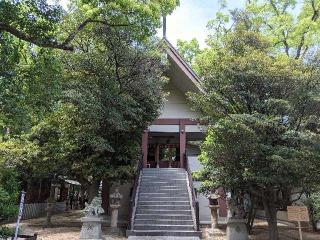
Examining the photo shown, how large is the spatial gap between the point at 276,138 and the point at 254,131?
2.95ft

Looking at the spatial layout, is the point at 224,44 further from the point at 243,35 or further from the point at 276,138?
the point at 276,138

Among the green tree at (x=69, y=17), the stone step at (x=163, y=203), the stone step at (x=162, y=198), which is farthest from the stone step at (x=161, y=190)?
the green tree at (x=69, y=17)

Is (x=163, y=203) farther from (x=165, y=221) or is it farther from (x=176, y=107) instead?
(x=176, y=107)

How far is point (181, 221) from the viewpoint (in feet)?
43.7

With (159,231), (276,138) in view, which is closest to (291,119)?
(276,138)

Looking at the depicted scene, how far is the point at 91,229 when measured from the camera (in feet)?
38.1

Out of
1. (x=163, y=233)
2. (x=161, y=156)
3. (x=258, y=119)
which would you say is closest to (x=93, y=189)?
(x=163, y=233)

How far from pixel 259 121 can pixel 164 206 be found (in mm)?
6329

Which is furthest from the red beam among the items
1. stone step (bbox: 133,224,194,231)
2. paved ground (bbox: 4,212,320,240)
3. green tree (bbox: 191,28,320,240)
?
stone step (bbox: 133,224,194,231)

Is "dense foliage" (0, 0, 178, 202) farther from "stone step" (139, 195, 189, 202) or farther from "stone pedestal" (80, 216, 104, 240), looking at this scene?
"stone pedestal" (80, 216, 104, 240)

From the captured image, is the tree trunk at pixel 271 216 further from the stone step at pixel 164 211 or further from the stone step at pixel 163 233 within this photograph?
the stone step at pixel 164 211

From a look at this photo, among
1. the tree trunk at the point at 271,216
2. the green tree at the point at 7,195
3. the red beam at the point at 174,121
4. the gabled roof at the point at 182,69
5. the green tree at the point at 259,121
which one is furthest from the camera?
the red beam at the point at 174,121

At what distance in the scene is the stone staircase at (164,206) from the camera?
12.8 m

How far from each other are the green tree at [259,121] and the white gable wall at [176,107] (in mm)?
7946
